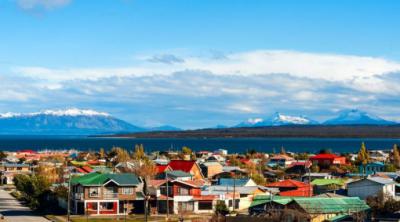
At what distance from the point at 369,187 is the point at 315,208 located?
11.9m

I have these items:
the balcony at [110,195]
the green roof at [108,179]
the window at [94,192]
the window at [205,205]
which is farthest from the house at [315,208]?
the window at [94,192]

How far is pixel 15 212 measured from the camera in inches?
2286

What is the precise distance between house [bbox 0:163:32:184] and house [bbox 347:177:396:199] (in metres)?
53.0

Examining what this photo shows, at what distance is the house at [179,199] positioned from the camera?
57.1 meters

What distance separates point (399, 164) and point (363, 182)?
141 feet

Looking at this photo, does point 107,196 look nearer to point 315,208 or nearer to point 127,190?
point 127,190

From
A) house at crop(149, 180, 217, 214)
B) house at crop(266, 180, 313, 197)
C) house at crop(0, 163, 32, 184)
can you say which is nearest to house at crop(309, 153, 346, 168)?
house at crop(266, 180, 313, 197)

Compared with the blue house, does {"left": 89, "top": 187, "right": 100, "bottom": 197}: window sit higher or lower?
lower

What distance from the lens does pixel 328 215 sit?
45.8m

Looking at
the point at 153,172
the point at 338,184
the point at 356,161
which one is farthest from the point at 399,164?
the point at 153,172

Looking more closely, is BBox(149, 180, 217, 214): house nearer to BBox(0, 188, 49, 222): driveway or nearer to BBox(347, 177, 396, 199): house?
BBox(0, 188, 49, 222): driveway

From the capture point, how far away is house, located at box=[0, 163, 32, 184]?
9700 centimetres

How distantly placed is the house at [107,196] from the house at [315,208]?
36.9ft

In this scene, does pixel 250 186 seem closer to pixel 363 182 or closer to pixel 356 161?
pixel 363 182
